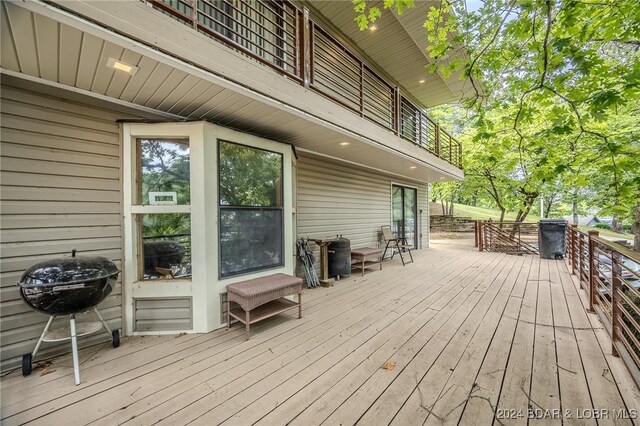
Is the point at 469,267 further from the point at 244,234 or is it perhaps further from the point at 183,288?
the point at 183,288

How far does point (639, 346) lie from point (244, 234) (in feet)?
12.8

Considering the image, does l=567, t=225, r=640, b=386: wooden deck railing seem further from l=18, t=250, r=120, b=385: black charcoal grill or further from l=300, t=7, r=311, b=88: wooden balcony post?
Answer: l=18, t=250, r=120, b=385: black charcoal grill

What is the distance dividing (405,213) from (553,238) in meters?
4.16

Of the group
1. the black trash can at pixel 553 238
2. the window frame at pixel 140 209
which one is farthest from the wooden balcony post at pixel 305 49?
the black trash can at pixel 553 238

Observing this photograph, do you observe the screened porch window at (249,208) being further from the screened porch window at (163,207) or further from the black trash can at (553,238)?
the black trash can at (553,238)

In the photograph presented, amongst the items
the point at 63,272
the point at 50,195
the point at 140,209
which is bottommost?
the point at 63,272

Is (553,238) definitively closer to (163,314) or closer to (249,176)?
(249,176)

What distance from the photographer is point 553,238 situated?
7.42 meters

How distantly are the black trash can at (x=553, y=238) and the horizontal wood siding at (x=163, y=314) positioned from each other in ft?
30.4

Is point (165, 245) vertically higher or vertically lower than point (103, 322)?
higher

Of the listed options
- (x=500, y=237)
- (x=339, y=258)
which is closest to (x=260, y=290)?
(x=339, y=258)

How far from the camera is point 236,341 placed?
280 centimetres

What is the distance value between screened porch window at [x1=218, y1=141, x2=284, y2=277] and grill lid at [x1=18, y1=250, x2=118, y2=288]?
1187mm

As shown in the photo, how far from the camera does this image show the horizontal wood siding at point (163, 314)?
2904 mm
